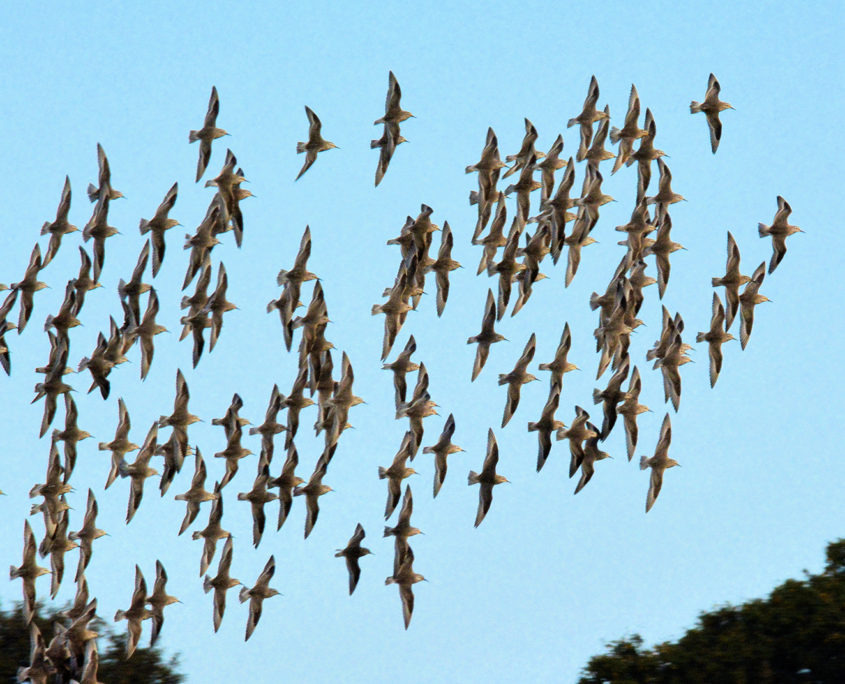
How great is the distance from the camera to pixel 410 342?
2450cm

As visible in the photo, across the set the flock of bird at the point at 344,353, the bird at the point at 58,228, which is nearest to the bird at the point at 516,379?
the flock of bird at the point at 344,353

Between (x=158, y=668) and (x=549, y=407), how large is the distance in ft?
29.0

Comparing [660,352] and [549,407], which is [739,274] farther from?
[549,407]

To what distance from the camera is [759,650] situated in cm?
2545

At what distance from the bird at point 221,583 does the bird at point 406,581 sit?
2648mm

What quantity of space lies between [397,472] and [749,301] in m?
6.10

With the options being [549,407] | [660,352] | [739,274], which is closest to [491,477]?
[549,407]

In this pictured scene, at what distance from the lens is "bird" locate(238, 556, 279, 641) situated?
24328mm

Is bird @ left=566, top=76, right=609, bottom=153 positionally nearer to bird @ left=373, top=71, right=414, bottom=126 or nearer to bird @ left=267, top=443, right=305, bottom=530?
bird @ left=373, top=71, right=414, bottom=126

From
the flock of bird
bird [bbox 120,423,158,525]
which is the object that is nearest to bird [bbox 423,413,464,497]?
the flock of bird

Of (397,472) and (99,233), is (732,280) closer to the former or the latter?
(397,472)

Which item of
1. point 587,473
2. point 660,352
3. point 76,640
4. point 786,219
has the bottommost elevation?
point 76,640

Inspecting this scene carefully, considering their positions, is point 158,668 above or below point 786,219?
below

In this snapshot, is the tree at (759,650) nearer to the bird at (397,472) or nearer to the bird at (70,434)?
the bird at (397,472)
